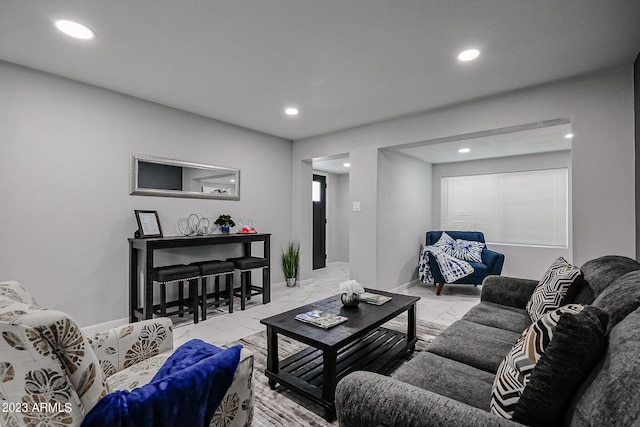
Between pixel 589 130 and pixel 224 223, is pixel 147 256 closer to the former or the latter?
pixel 224 223

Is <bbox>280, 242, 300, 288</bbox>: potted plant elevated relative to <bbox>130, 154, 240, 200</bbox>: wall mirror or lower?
lower

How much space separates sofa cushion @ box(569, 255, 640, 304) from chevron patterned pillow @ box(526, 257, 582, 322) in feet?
0.22

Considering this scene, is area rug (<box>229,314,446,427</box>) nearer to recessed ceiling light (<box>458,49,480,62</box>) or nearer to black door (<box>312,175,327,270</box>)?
recessed ceiling light (<box>458,49,480,62</box>)

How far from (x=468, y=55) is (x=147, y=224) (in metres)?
3.46

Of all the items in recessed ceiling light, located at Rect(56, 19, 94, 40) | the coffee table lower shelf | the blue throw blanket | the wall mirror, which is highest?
recessed ceiling light, located at Rect(56, 19, 94, 40)

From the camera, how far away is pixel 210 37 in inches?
87.1

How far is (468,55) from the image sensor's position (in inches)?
96.1

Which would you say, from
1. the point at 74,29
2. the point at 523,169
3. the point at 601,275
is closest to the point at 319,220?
the point at 523,169

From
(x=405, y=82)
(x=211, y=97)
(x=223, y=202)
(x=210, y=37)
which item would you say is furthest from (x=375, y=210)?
(x=210, y=37)

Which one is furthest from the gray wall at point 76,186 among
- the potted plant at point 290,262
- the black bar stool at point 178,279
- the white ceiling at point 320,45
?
the potted plant at point 290,262

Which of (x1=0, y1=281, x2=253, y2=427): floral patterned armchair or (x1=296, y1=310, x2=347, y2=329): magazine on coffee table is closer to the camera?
(x1=0, y1=281, x2=253, y2=427): floral patterned armchair

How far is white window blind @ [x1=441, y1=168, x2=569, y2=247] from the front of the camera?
16.5 ft

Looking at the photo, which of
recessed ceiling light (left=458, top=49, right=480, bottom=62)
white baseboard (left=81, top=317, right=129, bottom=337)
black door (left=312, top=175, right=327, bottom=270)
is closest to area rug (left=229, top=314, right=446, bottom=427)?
white baseboard (left=81, top=317, right=129, bottom=337)

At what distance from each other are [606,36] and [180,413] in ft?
10.8
